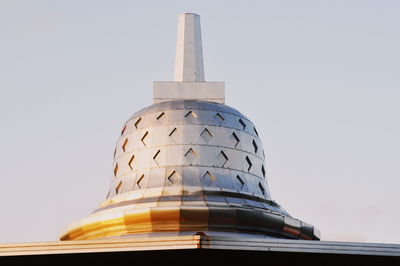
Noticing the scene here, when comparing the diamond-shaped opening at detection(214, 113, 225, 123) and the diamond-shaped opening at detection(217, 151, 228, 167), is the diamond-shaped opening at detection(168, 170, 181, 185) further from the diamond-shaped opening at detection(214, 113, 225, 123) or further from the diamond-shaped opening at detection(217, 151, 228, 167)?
the diamond-shaped opening at detection(214, 113, 225, 123)

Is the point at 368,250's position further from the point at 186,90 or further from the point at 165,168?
the point at 186,90

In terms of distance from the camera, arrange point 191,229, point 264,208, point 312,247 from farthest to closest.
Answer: point 264,208 → point 191,229 → point 312,247

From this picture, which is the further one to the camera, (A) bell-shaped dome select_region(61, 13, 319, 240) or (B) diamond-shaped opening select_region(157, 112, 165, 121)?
(B) diamond-shaped opening select_region(157, 112, 165, 121)

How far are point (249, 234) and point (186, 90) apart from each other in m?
7.12

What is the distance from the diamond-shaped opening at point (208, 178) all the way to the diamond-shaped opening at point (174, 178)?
0.82m

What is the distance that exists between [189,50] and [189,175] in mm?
7076

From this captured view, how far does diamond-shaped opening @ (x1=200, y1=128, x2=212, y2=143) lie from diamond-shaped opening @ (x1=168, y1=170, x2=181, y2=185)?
5.90 feet

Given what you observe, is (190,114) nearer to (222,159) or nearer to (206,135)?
(206,135)

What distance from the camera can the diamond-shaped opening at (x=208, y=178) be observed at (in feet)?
98.8

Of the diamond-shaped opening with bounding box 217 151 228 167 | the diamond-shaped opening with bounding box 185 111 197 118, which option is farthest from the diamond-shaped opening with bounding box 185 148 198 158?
the diamond-shaped opening with bounding box 185 111 197 118

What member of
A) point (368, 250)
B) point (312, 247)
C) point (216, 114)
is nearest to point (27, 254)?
point (312, 247)

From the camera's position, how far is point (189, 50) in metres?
35.6

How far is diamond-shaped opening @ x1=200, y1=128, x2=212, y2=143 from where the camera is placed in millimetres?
31344

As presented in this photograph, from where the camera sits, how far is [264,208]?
29766 millimetres
